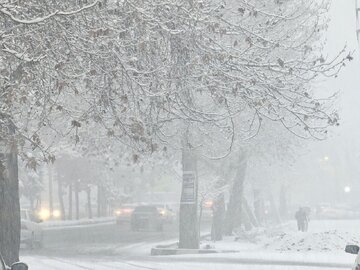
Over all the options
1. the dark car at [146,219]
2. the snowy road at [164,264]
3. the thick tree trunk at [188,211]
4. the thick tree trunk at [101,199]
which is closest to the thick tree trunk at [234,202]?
the dark car at [146,219]

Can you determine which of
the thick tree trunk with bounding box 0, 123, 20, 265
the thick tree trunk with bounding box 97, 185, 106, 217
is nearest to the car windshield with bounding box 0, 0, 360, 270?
the thick tree trunk with bounding box 0, 123, 20, 265

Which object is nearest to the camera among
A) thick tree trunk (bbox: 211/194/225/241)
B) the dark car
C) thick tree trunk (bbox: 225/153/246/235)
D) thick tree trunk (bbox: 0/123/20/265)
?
thick tree trunk (bbox: 0/123/20/265)

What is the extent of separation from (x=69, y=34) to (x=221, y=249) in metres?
18.1

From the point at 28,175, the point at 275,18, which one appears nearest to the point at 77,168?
the point at 28,175

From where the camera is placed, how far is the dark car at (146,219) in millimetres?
44688

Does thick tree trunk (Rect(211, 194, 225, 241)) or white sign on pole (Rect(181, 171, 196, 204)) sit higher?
white sign on pole (Rect(181, 171, 196, 204))

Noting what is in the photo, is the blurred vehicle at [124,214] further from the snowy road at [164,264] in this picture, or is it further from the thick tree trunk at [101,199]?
the snowy road at [164,264]

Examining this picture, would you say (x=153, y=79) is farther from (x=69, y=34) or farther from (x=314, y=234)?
(x=314, y=234)

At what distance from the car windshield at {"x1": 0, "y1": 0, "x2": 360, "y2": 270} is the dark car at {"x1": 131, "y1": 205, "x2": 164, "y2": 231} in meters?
0.11

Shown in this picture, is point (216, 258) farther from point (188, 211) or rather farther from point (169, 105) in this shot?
point (169, 105)

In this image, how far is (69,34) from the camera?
9.84 metres

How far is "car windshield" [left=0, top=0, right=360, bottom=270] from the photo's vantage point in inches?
398

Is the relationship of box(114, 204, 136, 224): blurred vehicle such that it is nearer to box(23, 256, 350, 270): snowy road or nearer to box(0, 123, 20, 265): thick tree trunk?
box(23, 256, 350, 270): snowy road

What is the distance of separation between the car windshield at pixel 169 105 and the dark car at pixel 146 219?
11cm
